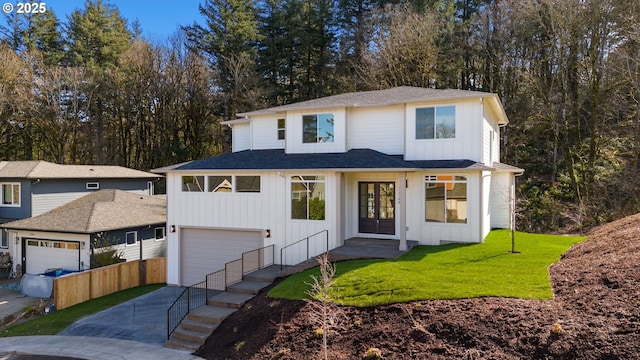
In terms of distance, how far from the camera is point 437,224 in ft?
44.3

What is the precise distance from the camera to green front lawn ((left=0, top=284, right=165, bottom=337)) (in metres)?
12.1

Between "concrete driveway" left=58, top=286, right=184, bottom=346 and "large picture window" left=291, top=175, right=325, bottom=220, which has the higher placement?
"large picture window" left=291, top=175, right=325, bottom=220

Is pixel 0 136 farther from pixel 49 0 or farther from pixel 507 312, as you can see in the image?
pixel 507 312

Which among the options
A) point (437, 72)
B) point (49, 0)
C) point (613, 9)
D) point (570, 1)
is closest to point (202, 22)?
point (49, 0)

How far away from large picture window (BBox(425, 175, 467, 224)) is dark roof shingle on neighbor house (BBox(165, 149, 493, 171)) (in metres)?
0.63

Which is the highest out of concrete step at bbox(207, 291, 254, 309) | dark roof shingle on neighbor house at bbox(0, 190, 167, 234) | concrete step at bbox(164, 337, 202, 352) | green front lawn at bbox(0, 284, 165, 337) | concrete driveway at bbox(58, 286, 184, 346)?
dark roof shingle on neighbor house at bbox(0, 190, 167, 234)

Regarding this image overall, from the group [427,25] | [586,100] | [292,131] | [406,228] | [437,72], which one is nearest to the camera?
[406,228]

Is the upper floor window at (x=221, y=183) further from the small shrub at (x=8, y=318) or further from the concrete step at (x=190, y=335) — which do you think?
the small shrub at (x=8, y=318)

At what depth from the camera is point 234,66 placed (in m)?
29.8

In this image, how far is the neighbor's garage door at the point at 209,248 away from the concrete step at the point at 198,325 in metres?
4.63

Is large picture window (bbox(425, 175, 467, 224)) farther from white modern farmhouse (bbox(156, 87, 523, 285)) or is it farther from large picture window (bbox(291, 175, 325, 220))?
large picture window (bbox(291, 175, 325, 220))

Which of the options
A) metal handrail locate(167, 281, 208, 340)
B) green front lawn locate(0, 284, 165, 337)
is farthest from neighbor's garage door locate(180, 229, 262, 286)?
green front lawn locate(0, 284, 165, 337)

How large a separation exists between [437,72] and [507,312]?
2243 cm

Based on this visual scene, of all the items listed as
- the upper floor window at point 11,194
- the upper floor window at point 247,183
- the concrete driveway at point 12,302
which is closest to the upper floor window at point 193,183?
the upper floor window at point 247,183
